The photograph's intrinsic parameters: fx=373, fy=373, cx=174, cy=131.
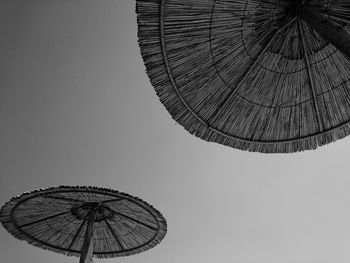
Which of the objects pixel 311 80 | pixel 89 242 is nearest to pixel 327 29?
pixel 311 80

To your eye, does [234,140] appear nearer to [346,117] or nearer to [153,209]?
[346,117]

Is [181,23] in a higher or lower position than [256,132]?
higher

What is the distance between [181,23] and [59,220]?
550 centimetres

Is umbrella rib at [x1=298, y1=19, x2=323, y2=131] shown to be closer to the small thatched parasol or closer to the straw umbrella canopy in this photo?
the straw umbrella canopy

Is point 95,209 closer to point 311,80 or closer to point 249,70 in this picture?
point 249,70

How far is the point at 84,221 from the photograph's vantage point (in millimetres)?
7816

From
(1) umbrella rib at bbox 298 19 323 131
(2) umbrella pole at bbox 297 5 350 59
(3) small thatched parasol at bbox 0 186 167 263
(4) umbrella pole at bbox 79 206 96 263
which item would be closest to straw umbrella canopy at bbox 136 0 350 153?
(1) umbrella rib at bbox 298 19 323 131

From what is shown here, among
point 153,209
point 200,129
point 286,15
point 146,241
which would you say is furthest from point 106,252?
point 286,15

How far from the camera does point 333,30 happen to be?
3115mm

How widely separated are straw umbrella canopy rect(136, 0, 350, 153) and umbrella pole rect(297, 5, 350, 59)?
0.45 feet

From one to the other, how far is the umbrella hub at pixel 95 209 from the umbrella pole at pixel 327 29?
5.25m

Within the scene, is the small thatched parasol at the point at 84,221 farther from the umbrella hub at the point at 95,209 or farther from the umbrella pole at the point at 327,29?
the umbrella pole at the point at 327,29

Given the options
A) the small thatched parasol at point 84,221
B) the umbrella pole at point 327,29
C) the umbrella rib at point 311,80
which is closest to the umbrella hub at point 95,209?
the small thatched parasol at point 84,221

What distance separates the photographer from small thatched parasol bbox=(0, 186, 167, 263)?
21.6 ft
